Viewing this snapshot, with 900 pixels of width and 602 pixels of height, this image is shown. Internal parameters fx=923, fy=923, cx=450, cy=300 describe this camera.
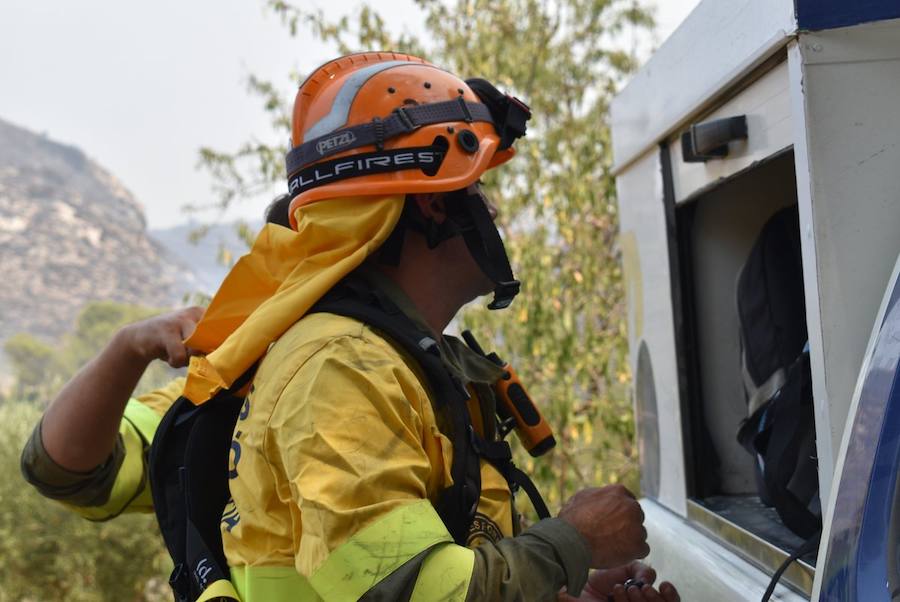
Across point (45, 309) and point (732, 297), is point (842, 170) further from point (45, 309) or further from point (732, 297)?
point (45, 309)

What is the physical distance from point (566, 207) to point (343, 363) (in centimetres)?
510

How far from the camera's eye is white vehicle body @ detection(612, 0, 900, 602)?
1592 mm

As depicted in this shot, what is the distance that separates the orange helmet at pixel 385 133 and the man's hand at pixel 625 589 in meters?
0.93

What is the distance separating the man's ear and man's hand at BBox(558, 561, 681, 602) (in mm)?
836

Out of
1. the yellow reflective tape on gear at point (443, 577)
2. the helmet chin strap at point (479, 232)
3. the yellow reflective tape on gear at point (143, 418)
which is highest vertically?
the helmet chin strap at point (479, 232)

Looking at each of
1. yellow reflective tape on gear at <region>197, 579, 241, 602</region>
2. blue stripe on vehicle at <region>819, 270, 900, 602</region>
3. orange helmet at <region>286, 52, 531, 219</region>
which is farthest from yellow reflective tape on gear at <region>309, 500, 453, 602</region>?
orange helmet at <region>286, 52, 531, 219</region>

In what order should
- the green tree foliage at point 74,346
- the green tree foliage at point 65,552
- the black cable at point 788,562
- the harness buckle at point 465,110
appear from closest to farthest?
Answer: the black cable at point 788,562, the harness buckle at point 465,110, the green tree foliage at point 65,552, the green tree foliage at point 74,346

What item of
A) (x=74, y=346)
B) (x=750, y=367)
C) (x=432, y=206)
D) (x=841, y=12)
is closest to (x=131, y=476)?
(x=432, y=206)

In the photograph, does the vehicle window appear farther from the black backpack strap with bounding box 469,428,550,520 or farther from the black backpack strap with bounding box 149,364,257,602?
the black backpack strap with bounding box 149,364,257,602

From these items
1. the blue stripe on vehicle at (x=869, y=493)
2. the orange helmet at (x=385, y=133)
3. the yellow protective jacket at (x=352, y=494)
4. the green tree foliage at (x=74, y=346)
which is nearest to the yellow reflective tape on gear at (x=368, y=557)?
the yellow protective jacket at (x=352, y=494)

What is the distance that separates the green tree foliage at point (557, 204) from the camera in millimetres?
5930

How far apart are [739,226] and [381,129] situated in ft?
4.25

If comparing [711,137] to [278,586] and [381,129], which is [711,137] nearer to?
[381,129]

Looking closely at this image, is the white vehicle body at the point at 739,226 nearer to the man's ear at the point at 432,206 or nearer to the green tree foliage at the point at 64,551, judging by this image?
the man's ear at the point at 432,206
